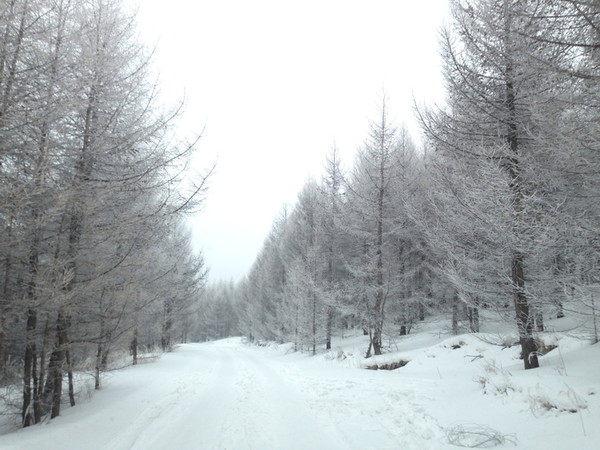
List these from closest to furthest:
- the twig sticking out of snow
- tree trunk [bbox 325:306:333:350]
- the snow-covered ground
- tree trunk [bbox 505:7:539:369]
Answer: the twig sticking out of snow < the snow-covered ground < tree trunk [bbox 505:7:539:369] < tree trunk [bbox 325:306:333:350]

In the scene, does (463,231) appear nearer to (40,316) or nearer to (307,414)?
(307,414)

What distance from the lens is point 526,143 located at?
689cm

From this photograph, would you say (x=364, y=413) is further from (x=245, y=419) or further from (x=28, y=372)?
(x=28, y=372)

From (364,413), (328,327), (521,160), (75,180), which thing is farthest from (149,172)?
(328,327)

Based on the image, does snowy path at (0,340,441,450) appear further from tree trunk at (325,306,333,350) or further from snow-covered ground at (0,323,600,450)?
tree trunk at (325,306,333,350)

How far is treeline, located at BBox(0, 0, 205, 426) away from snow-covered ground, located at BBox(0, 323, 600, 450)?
1360mm

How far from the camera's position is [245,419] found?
574cm

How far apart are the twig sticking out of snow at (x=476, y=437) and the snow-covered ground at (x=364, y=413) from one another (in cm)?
2

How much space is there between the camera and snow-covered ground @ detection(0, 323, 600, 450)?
429cm

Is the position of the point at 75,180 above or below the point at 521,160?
below

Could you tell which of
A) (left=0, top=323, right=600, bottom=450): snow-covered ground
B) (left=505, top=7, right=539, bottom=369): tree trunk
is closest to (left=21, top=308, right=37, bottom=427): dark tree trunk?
(left=0, top=323, right=600, bottom=450): snow-covered ground

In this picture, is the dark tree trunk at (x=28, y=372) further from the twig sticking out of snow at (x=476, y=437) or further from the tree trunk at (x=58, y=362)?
the twig sticking out of snow at (x=476, y=437)

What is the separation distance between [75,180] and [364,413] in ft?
19.9

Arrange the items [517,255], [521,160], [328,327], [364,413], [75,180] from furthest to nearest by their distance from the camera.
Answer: [328,327] < [517,255] < [521,160] < [364,413] < [75,180]
